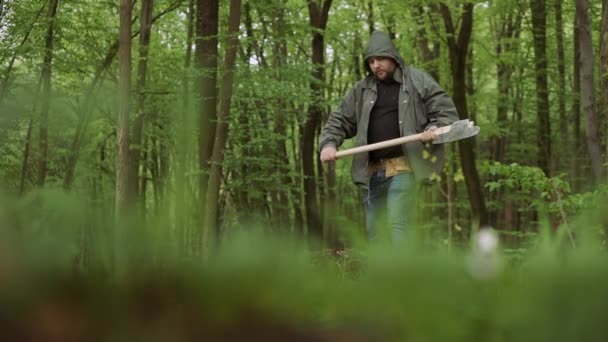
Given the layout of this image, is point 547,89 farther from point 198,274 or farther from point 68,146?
point 198,274

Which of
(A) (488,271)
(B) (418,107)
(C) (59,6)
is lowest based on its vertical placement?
(A) (488,271)

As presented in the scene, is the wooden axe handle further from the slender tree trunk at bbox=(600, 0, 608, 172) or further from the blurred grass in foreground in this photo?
the blurred grass in foreground

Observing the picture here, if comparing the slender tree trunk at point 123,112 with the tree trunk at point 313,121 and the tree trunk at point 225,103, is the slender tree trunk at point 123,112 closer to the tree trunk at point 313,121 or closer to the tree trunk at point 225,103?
the tree trunk at point 225,103

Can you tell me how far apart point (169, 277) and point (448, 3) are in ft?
52.2

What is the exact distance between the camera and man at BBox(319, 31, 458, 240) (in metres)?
6.63

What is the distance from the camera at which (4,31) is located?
42.5ft

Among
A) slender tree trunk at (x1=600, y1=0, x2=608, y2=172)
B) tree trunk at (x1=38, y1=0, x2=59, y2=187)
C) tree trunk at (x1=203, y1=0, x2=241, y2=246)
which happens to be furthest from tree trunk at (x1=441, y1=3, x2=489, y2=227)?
slender tree trunk at (x1=600, y1=0, x2=608, y2=172)

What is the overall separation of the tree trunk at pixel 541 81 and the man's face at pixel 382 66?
12551mm

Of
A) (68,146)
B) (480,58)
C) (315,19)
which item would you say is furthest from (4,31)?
(480,58)

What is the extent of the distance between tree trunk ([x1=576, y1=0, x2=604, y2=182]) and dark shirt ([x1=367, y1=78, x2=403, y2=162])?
6.89m

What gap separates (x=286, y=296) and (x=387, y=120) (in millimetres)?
6284

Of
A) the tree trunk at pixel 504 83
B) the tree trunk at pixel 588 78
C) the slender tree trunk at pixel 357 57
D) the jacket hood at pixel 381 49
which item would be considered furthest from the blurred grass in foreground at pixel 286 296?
the slender tree trunk at pixel 357 57

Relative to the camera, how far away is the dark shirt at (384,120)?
6.84 meters

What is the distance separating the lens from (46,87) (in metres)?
14.1
